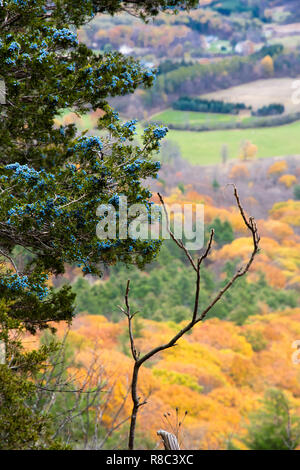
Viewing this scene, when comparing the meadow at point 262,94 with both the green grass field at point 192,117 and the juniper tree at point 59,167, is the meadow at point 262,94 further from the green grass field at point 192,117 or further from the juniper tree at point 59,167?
the juniper tree at point 59,167

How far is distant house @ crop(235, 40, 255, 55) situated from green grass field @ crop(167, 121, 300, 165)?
21129mm

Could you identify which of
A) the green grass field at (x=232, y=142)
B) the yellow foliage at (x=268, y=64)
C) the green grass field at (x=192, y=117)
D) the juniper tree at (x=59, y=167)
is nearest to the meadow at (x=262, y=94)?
the yellow foliage at (x=268, y=64)

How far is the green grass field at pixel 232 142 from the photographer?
80375 mm

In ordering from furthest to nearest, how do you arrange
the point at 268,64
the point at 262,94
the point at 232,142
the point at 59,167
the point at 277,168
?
the point at 268,64
the point at 262,94
the point at 232,142
the point at 277,168
the point at 59,167

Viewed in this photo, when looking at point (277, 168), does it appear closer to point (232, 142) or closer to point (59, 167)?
point (232, 142)

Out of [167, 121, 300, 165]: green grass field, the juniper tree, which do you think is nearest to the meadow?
[167, 121, 300, 165]: green grass field

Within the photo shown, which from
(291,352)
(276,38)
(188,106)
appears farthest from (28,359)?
(276,38)

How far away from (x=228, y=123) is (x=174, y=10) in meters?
80.5

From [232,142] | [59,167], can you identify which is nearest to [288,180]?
[232,142]

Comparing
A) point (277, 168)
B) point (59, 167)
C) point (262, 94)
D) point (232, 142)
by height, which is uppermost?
point (262, 94)

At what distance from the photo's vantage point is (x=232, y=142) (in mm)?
85500

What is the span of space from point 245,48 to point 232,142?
95.0ft

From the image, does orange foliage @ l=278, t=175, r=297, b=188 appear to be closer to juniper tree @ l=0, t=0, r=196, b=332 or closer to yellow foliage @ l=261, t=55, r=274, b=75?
yellow foliage @ l=261, t=55, r=274, b=75

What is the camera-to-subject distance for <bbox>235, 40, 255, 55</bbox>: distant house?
10406cm
